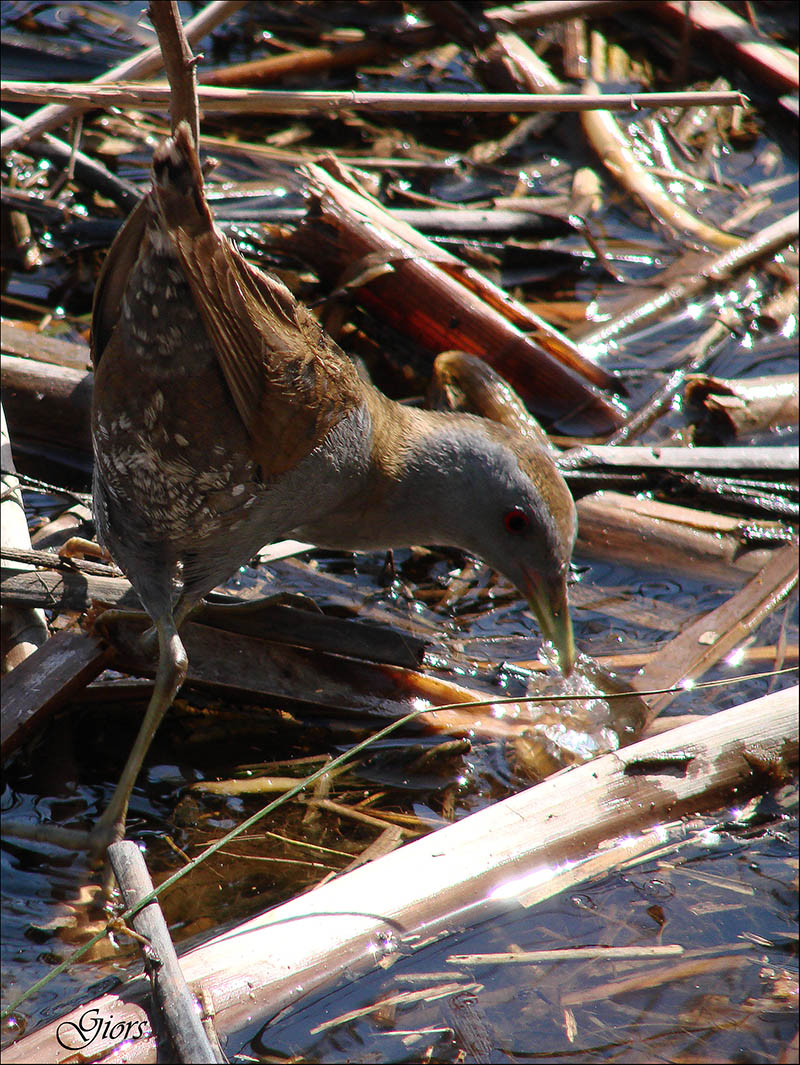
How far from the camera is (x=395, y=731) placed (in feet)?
11.0

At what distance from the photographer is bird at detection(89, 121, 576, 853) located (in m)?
2.58

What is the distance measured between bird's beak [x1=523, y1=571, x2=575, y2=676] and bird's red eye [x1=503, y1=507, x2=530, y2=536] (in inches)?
6.0

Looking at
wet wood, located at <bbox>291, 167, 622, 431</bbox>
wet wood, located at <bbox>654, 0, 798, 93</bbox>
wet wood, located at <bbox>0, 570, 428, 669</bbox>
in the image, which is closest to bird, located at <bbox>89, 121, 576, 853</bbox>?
wet wood, located at <bbox>0, 570, 428, 669</bbox>

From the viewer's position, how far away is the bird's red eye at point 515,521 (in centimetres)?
333

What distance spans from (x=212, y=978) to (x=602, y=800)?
1.09m

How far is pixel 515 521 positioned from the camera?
Answer: 3.35 meters

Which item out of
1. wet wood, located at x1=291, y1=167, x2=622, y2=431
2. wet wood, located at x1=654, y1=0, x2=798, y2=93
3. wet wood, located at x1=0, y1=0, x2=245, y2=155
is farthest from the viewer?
wet wood, located at x1=654, y1=0, x2=798, y2=93

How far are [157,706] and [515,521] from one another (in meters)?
1.19

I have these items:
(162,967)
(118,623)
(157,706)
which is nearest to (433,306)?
(118,623)

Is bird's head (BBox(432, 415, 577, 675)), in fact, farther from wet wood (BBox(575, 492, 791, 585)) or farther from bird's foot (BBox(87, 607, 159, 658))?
bird's foot (BBox(87, 607, 159, 658))

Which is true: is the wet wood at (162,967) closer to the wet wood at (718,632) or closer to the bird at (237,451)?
the bird at (237,451)

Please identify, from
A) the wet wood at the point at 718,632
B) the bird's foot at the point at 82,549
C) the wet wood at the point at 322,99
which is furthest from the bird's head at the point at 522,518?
the bird's foot at the point at 82,549

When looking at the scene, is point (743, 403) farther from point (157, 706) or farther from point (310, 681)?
point (157, 706)

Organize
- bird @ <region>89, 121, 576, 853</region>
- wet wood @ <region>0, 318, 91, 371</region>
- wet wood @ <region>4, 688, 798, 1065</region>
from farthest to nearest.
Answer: wet wood @ <region>0, 318, 91, 371</region> → bird @ <region>89, 121, 576, 853</region> → wet wood @ <region>4, 688, 798, 1065</region>
